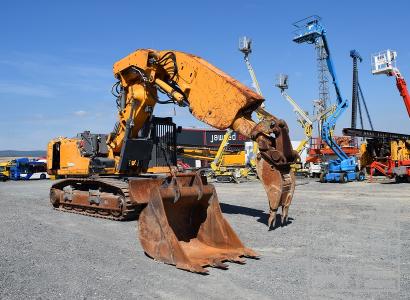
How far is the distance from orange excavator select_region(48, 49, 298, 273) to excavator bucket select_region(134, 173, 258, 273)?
0.05 ft

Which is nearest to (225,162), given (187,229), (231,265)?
(187,229)

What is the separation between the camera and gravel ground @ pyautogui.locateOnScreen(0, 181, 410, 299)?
16.5 ft

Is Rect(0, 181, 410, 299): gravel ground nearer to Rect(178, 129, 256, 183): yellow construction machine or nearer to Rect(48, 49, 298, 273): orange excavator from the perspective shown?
Rect(48, 49, 298, 273): orange excavator

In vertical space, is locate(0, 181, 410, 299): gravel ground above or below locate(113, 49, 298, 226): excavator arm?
below

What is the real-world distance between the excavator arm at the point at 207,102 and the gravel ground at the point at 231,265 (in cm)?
127

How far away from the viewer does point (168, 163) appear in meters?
12.0

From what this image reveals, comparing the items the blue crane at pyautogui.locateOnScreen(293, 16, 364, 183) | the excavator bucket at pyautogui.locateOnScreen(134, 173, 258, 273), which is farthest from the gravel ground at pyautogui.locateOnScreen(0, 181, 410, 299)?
the blue crane at pyautogui.locateOnScreen(293, 16, 364, 183)

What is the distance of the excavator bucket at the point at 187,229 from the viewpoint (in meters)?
6.23

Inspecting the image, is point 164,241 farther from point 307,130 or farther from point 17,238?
point 307,130

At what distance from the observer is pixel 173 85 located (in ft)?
34.0

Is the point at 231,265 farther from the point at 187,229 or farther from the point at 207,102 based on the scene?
the point at 207,102

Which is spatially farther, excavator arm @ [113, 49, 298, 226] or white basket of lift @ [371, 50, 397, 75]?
white basket of lift @ [371, 50, 397, 75]

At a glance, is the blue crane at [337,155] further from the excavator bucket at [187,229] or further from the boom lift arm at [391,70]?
the excavator bucket at [187,229]

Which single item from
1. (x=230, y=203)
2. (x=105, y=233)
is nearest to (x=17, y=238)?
(x=105, y=233)
